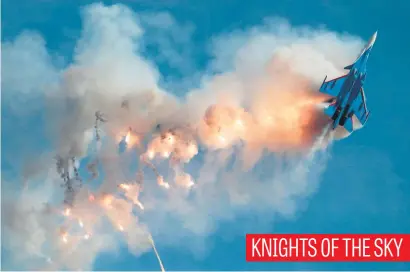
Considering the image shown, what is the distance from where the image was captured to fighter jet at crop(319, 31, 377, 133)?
69312mm

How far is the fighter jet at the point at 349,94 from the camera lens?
6931cm

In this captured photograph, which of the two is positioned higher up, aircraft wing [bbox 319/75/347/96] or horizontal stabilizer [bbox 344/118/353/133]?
aircraft wing [bbox 319/75/347/96]

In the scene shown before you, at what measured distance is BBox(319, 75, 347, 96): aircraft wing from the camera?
229 ft

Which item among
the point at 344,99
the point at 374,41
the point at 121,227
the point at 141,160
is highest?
the point at 374,41

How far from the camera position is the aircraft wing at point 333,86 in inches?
2751

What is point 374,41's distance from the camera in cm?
6919

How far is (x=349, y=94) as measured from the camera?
2749 inches

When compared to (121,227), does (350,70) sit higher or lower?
higher

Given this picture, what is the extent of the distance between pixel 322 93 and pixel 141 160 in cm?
2150

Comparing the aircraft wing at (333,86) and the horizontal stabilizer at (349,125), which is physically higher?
the aircraft wing at (333,86)

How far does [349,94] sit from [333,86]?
1959 mm

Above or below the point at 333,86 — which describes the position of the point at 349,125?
below

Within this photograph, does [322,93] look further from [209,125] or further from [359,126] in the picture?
[209,125]

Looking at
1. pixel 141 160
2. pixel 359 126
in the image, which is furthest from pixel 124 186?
pixel 359 126
